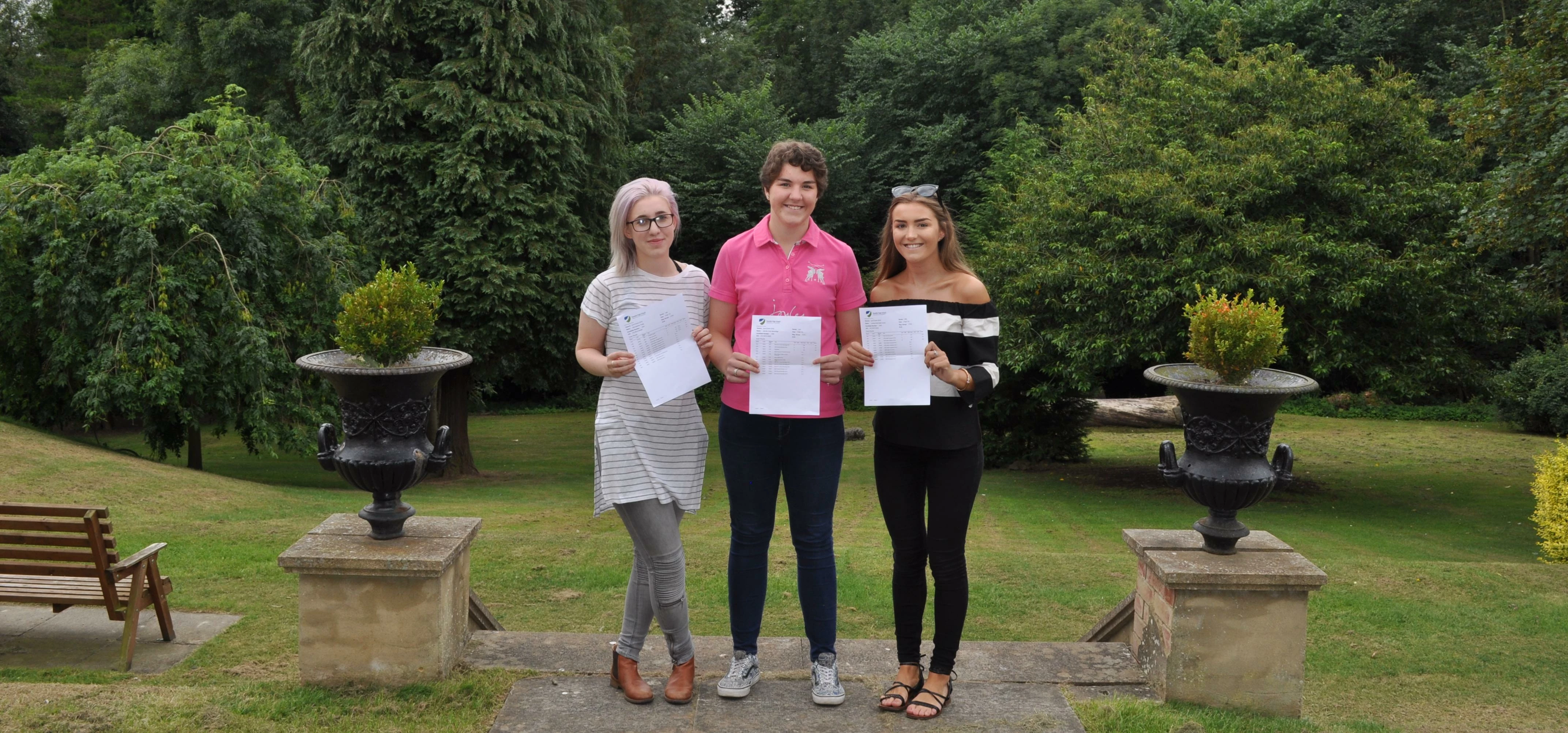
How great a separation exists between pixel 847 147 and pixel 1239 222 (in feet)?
50.8

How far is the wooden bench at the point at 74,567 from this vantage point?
5504 millimetres

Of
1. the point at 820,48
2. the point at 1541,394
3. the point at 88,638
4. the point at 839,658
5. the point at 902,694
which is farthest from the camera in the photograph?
the point at 820,48

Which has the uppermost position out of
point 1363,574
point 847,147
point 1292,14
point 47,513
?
point 1292,14

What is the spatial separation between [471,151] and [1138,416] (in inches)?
631

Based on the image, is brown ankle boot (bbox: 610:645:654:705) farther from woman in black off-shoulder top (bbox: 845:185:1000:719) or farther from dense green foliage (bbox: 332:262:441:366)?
dense green foliage (bbox: 332:262:441:366)

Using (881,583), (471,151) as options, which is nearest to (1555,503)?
(881,583)

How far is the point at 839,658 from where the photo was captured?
4.75m

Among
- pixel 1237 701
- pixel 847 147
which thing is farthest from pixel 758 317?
pixel 847 147

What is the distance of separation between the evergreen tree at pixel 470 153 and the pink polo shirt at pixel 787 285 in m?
12.5

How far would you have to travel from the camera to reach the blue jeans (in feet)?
12.7

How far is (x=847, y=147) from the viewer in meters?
28.0

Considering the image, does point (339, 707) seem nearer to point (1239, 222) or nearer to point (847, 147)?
point (1239, 222)

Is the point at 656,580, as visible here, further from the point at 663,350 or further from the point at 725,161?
the point at 725,161

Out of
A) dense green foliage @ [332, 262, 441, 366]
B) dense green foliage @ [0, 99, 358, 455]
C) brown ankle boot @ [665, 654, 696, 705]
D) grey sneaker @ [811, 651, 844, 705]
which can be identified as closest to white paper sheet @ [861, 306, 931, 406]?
grey sneaker @ [811, 651, 844, 705]
